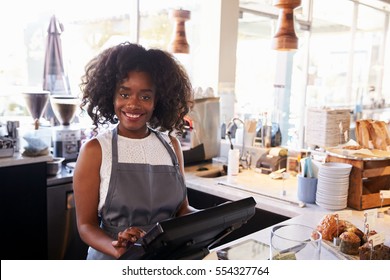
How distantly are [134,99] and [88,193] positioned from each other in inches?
13.8

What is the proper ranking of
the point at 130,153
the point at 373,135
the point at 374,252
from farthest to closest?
the point at 373,135
the point at 130,153
the point at 374,252

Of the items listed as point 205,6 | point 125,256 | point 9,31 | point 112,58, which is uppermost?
point 205,6

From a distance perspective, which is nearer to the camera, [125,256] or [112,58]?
[125,256]

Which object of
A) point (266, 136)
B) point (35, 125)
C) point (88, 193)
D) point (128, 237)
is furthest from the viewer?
point (266, 136)

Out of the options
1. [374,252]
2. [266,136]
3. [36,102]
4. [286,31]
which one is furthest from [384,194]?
[36,102]

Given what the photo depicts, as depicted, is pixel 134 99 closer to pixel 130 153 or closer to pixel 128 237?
pixel 130 153

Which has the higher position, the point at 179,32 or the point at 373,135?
the point at 179,32

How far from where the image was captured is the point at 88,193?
1.37 m

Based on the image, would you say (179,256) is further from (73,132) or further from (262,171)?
(73,132)

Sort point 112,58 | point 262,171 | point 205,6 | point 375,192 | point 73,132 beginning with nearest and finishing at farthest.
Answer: point 112,58
point 375,192
point 262,171
point 73,132
point 205,6

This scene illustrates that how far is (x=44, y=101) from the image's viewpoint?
104 inches

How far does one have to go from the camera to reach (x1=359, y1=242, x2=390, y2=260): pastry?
4.12 feet
